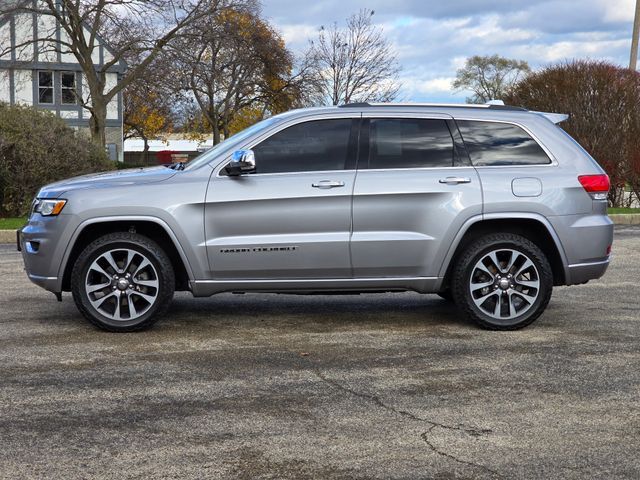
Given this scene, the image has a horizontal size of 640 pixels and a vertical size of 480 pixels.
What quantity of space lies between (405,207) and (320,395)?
87.3 inches

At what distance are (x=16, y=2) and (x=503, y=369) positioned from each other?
36.9 m

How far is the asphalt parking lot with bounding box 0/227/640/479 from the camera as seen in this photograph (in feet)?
13.8

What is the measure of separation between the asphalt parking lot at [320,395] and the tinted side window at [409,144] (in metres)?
1.34

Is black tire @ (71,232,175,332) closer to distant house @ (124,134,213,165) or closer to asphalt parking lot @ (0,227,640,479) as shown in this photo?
asphalt parking lot @ (0,227,640,479)

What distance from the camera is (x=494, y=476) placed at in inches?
158

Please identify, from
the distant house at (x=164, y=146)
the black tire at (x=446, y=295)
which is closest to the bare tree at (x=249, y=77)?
the distant house at (x=164, y=146)

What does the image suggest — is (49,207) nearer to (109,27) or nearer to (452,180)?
(452,180)

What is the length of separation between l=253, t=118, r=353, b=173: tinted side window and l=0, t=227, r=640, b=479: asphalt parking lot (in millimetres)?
→ 1306

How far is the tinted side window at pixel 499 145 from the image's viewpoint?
733 cm

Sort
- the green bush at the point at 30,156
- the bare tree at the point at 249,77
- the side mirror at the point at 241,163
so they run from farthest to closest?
the bare tree at the point at 249,77
the green bush at the point at 30,156
the side mirror at the point at 241,163

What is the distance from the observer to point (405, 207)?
7.06m

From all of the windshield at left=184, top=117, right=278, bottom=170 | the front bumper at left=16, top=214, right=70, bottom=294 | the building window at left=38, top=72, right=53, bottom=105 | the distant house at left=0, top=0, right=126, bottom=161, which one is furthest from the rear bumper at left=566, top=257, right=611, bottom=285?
the building window at left=38, top=72, right=53, bottom=105

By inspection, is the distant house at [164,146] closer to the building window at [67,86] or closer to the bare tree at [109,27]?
the building window at [67,86]

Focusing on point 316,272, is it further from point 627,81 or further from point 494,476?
point 627,81
